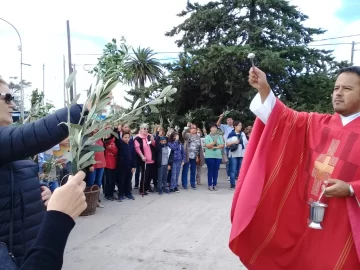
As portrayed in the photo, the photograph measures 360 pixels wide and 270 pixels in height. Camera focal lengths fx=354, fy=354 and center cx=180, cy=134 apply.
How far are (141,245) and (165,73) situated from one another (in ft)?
50.7

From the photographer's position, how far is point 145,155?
26.2 ft

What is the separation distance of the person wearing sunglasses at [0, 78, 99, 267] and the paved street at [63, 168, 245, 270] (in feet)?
7.47

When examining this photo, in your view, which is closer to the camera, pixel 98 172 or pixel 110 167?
pixel 98 172

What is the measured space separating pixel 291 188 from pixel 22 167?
1.84m

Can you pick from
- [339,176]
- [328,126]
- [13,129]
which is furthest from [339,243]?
[13,129]

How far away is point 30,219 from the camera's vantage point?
182 centimetres

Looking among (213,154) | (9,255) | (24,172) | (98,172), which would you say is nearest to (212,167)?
(213,154)

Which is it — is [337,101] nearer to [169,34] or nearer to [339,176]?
[339,176]

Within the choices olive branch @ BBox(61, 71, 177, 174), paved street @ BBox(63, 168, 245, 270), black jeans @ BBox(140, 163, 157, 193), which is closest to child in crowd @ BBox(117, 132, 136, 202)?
paved street @ BBox(63, 168, 245, 270)

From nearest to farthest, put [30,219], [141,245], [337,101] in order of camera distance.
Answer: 1. [30,219]
2. [337,101]
3. [141,245]

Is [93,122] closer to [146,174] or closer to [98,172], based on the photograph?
[98,172]

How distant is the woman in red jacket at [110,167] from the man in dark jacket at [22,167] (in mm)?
5103

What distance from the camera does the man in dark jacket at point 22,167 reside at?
1655 mm

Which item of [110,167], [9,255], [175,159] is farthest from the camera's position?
[175,159]
